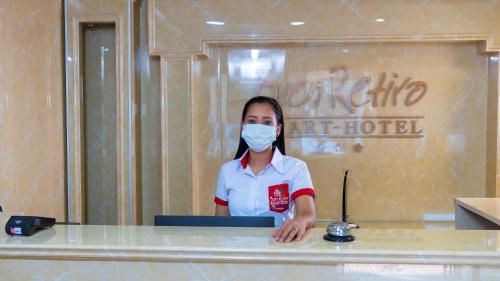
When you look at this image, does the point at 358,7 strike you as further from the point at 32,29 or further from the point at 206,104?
the point at 32,29

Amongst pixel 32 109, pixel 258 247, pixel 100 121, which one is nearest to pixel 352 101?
pixel 100 121

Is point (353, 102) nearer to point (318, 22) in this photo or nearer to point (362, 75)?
point (362, 75)

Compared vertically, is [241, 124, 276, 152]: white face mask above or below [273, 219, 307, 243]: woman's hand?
above

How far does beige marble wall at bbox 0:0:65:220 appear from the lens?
3.26 metres

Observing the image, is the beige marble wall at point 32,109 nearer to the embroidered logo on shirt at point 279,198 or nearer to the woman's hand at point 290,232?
the embroidered logo on shirt at point 279,198

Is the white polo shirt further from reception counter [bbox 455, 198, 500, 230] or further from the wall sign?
the wall sign

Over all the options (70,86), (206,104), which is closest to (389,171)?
(206,104)

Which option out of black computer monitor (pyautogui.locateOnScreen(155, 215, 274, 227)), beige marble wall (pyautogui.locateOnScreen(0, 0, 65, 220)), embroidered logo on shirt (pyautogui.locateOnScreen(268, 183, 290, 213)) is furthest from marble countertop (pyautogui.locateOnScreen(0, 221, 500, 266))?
beige marble wall (pyautogui.locateOnScreen(0, 0, 65, 220))

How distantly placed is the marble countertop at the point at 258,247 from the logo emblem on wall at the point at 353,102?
2912 millimetres

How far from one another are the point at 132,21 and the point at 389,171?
9.10 ft

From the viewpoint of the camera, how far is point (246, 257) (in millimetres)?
1415

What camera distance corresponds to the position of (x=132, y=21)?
4.21m

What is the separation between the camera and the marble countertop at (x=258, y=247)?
4.50ft

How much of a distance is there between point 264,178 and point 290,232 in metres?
0.65
